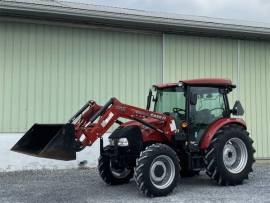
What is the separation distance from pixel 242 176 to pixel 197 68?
5.21 metres

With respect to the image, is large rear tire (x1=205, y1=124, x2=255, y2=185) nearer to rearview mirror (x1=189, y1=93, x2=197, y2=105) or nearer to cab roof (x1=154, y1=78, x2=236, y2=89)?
rearview mirror (x1=189, y1=93, x2=197, y2=105)

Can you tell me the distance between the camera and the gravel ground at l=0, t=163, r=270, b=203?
314 inches

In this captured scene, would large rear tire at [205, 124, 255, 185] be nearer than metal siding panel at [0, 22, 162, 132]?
Yes

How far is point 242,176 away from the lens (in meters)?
9.27

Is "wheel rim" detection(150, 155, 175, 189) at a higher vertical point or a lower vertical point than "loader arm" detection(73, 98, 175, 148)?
lower

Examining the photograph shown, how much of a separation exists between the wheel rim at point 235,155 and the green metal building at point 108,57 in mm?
4227

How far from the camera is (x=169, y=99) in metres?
9.55

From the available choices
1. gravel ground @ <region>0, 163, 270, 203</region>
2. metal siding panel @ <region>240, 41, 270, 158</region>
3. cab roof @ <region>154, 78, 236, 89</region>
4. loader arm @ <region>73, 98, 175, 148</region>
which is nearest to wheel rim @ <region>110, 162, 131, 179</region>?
gravel ground @ <region>0, 163, 270, 203</region>

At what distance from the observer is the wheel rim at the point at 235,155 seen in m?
9.32

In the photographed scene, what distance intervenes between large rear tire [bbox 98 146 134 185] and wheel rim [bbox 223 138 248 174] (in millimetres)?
2080

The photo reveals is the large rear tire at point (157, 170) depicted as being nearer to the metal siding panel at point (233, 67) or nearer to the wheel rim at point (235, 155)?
the wheel rim at point (235, 155)

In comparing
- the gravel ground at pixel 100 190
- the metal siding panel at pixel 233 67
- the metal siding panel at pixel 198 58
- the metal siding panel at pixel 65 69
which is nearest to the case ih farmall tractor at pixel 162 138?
the gravel ground at pixel 100 190

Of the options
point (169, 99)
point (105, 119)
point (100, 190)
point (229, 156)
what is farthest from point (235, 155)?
point (105, 119)

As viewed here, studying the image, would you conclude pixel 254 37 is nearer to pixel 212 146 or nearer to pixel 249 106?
pixel 249 106
